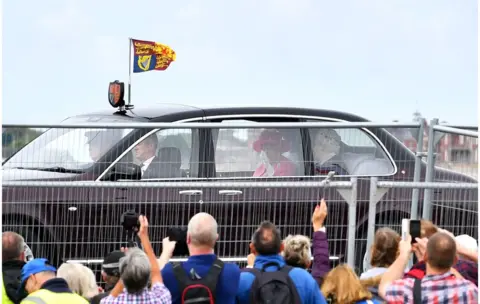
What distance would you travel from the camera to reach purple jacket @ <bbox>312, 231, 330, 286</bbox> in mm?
7680

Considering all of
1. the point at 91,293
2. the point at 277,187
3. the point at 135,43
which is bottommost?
the point at 91,293

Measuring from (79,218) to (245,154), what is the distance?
62.9 inches

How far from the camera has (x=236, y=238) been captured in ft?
30.0

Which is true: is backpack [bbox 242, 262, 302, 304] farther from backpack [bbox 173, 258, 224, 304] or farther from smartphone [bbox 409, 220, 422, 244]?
smartphone [bbox 409, 220, 422, 244]

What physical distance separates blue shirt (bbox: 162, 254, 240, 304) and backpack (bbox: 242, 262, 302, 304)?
17 centimetres

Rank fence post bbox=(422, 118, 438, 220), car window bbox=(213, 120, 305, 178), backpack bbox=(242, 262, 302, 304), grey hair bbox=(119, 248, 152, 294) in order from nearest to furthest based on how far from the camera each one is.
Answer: grey hair bbox=(119, 248, 152, 294) → backpack bbox=(242, 262, 302, 304) → fence post bbox=(422, 118, 438, 220) → car window bbox=(213, 120, 305, 178)

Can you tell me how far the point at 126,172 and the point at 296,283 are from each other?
3.13 meters

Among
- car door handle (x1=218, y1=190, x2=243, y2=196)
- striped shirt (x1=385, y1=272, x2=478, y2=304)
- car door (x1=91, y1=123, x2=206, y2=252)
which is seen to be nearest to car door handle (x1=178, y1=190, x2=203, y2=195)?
car door (x1=91, y1=123, x2=206, y2=252)

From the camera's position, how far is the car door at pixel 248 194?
9.09m

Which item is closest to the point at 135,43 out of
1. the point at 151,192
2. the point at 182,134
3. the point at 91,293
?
the point at 182,134

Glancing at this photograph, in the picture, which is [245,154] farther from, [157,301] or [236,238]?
[157,301]

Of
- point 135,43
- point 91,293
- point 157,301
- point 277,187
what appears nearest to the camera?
point 157,301

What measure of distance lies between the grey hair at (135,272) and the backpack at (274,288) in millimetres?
788

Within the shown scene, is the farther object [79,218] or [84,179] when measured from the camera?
[84,179]
